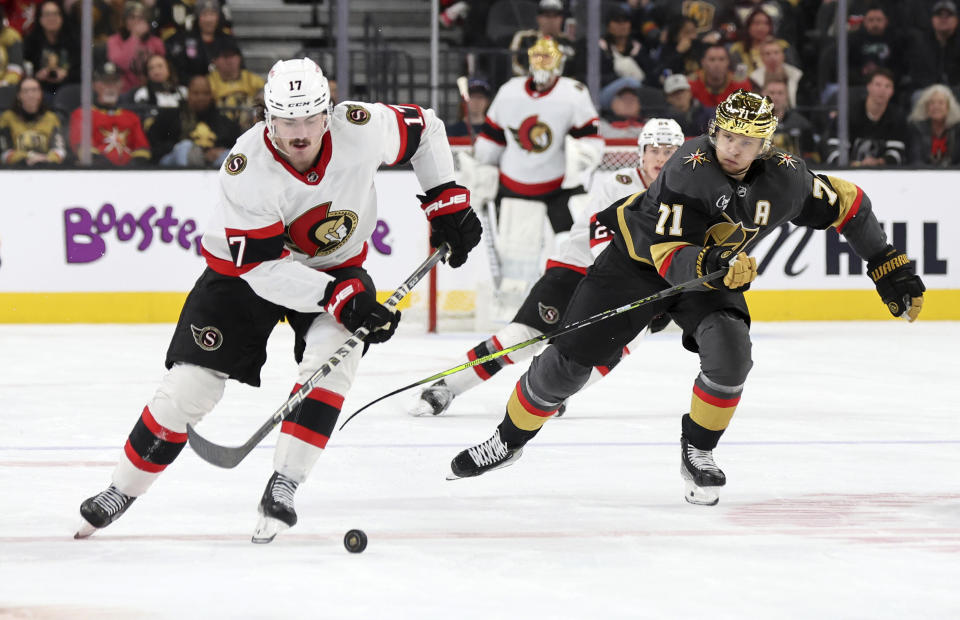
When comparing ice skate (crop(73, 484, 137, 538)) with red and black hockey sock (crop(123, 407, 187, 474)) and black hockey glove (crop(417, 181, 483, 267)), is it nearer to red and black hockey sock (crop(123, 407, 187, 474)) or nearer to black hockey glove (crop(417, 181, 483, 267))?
red and black hockey sock (crop(123, 407, 187, 474))

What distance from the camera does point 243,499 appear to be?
3.32m

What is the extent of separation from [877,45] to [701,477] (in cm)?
572

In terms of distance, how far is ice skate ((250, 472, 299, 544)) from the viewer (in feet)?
9.37

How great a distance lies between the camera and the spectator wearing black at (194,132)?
24.8ft

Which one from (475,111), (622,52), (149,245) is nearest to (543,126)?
(475,111)

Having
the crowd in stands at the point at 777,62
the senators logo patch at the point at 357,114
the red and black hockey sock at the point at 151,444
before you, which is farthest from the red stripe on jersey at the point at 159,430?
the crowd in stands at the point at 777,62

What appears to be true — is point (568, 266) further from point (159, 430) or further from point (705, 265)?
point (159, 430)

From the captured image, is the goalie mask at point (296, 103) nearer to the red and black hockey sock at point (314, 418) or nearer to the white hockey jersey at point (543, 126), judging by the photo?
the red and black hockey sock at point (314, 418)

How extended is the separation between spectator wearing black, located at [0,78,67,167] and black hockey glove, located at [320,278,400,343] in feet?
16.1

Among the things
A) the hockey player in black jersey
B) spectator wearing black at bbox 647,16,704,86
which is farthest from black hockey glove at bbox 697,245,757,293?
spectator wearing black at bbox 647,16,704,86

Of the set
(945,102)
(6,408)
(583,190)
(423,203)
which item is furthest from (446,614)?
(945,102)

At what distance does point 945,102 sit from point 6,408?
5.41 metres

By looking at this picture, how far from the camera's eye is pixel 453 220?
3.25 m

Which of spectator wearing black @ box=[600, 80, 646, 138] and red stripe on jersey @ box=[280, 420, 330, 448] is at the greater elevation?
spectator wearing black @ box=[600, 80, 646, 138]
